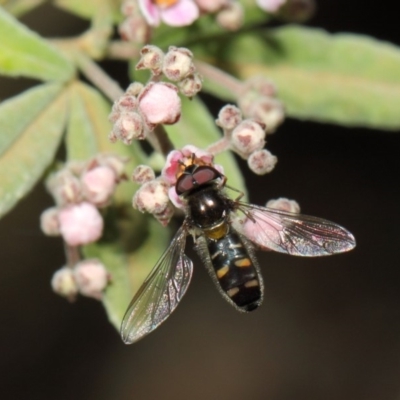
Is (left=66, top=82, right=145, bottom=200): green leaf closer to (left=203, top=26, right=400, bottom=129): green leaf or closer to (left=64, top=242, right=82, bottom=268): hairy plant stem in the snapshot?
(left=64, top=242, right=82, bottom=268): hairy plant stem

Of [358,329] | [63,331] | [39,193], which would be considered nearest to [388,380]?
[358,329]

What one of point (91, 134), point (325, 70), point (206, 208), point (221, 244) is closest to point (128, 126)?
point (206, 208)

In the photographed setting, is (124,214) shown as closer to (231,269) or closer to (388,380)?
(231,269)

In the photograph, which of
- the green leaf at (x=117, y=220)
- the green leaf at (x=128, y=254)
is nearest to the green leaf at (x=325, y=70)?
the green leaf at (x=117, y=220)

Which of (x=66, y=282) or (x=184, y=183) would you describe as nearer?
(x=184, y=183)

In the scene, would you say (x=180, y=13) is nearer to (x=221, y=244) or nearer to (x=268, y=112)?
(x=268, y=112)
